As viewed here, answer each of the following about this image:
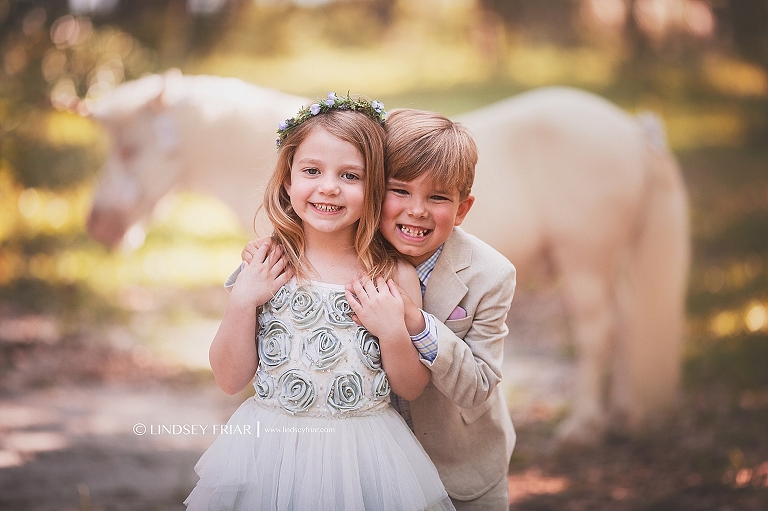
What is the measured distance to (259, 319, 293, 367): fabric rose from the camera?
5.41 feet

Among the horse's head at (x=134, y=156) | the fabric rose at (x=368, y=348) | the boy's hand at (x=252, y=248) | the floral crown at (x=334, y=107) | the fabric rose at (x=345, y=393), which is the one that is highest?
the horse's head at (x=134, y=156)

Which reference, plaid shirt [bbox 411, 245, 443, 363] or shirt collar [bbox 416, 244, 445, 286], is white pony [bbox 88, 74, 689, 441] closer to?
shirt collar [bbox 416, 244, 445, 286]

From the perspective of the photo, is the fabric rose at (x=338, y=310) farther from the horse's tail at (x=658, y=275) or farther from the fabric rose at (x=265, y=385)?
the horse's tail at (x=658, y=275)

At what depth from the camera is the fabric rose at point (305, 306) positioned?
165cm

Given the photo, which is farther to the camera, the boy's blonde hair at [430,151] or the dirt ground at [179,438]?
the dirt ground at [179,438]

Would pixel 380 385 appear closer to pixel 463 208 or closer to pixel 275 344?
pixel 275 344

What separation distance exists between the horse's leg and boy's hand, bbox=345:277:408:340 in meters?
2.13

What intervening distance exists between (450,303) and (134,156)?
2303mm

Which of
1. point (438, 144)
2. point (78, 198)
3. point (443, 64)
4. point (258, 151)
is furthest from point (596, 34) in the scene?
point (438, 144)

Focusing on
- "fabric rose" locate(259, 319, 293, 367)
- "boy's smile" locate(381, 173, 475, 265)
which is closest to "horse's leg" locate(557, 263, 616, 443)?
"boy's smile" locate(381, 173, 475, 265)

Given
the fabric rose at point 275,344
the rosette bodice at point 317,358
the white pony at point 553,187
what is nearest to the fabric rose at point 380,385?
the rosette bodice at point 317,358

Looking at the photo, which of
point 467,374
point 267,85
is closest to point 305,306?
point 467,374

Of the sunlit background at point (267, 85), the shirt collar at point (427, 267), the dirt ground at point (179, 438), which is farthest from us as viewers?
the sunlit background at point (267, 85)

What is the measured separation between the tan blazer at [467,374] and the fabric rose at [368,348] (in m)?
0.13
